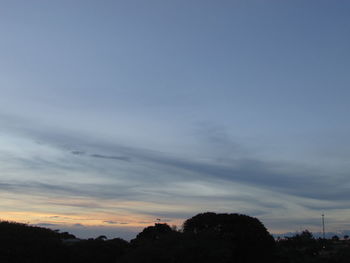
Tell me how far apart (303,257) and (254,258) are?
37.6 ft

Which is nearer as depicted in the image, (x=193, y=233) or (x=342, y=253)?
(x=193, y=233)

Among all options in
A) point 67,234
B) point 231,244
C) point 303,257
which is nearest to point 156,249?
point 231,244

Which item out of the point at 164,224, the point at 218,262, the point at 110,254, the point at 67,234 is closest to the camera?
the point at 218,262

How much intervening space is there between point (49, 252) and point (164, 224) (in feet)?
35.5

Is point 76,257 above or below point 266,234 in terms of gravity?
below

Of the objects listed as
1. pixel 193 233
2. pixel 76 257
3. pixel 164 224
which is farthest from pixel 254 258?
pixel 76 257

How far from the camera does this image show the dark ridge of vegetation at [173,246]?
28.5 m

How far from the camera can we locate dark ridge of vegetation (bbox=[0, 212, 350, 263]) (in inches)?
1124

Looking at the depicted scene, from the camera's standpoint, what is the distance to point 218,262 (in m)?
28.4

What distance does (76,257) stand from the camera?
34.9m

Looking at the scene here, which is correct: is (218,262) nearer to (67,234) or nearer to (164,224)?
(164,224)

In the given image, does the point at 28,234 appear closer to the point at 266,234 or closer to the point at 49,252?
the point at 49,252

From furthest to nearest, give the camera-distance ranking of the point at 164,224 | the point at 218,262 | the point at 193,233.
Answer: the point at 164,224 < the point at 193,233 < the point at 218,262

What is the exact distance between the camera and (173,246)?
95.7 ft
